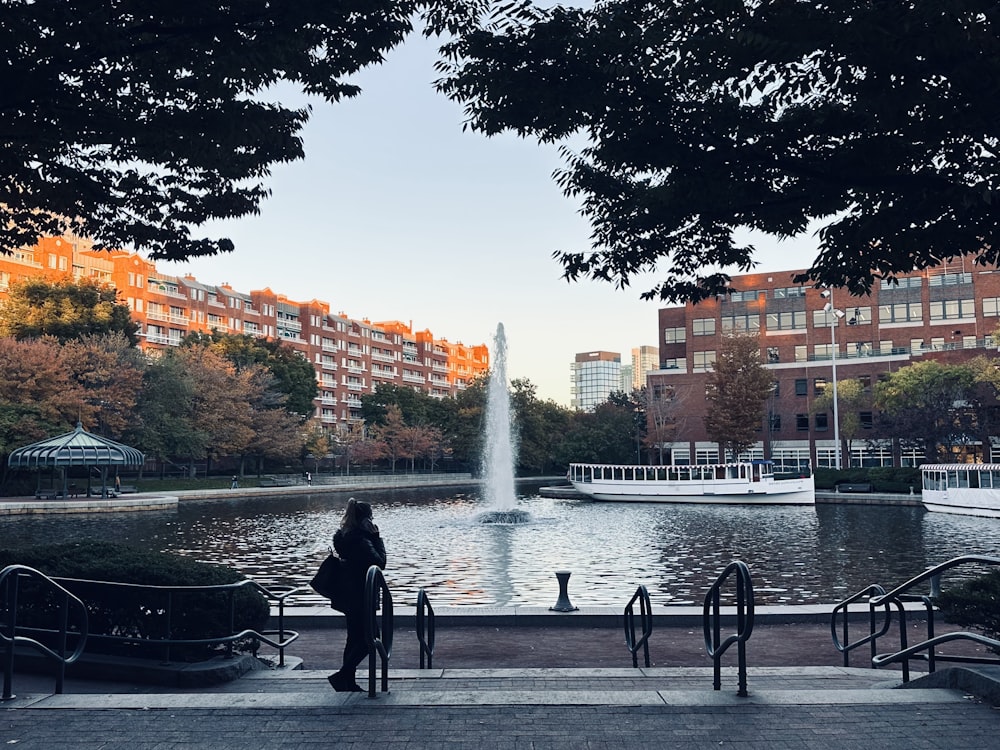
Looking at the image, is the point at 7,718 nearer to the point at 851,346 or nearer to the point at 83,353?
the point at 83,353

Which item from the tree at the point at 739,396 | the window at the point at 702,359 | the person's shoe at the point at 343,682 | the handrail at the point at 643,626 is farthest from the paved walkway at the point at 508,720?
the window at the point at 702,359

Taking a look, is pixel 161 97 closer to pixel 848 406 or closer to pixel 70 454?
pixel 70 454

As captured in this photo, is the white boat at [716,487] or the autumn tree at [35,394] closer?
the autumn tree at [35,394]

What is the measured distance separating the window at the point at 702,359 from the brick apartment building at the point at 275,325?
139 ft

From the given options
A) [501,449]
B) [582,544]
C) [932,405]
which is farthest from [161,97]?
[932,405]

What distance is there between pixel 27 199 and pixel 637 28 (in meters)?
9.01

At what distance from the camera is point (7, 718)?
20.1 feet

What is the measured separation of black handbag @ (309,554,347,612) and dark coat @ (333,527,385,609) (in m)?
0.06

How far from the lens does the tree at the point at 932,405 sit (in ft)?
192

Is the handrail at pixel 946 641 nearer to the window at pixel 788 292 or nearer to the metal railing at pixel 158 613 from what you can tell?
Answer: the metal railing at pixel 158 613

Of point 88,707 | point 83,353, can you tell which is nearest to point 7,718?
point 88,707

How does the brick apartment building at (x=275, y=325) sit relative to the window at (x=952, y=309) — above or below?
above

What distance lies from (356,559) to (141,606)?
8.38 ft

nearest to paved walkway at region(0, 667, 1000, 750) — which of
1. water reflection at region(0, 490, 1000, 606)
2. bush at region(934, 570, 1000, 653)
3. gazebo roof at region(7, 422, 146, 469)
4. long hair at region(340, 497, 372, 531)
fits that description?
bush at region(934, 570, 1000, 653)
